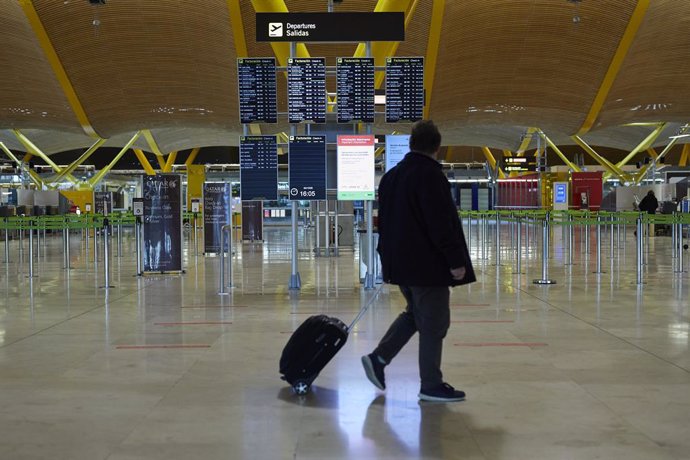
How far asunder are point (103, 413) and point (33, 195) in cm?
4484

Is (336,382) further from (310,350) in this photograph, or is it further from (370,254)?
(370,254)

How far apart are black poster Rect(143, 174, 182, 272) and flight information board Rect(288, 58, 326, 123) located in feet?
13.8

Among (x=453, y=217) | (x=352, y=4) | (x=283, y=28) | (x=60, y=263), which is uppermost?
(x=352, y=4)

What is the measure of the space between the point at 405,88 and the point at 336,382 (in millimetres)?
7813

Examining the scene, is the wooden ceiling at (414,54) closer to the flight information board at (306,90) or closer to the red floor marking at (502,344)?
the flight information board at (306,90)

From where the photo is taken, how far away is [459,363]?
6707mm

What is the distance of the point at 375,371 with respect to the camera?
18.5ft

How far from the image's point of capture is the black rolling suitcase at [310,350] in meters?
5.67

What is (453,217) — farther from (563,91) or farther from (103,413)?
(563,91)

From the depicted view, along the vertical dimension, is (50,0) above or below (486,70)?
above

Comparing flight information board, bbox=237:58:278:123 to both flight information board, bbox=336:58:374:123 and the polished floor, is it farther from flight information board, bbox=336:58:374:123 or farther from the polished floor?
the polished floor

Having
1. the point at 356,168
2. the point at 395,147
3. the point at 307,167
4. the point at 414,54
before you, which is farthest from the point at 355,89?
the point at 414,54

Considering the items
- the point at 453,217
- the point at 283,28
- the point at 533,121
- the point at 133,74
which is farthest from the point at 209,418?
the point at 533,121

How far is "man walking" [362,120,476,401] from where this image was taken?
520 centimetres
